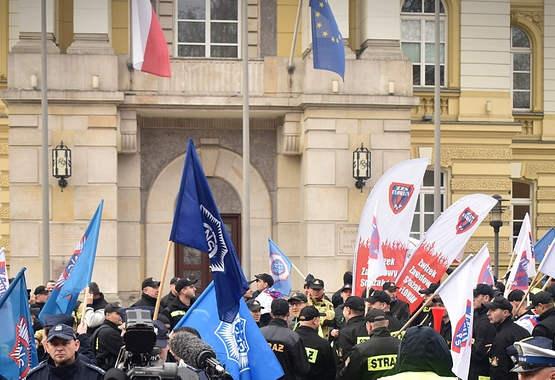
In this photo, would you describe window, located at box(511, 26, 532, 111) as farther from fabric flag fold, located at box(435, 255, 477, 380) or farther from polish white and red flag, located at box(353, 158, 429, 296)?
fabric flag fold, located at box(435, 255, 477, 380)

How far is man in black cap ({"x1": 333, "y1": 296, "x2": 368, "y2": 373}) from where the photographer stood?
10.2 m

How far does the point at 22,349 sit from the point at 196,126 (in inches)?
600

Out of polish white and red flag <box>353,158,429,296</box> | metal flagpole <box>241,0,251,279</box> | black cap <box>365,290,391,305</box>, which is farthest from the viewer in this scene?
metal flagpole <box>241,0,251,279</box>

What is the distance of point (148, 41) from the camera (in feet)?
61.3

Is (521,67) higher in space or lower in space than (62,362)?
higher

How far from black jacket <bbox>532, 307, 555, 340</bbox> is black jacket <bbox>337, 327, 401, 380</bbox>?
2.50 meters

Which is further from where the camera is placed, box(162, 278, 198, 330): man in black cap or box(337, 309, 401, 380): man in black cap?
box(162, 278, 198, 330): man in black cap

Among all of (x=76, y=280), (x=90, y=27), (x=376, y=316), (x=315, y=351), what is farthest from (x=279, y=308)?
(x=90, y=27)

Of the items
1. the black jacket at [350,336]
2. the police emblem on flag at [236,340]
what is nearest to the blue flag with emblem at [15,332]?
the police emblem on flag at [236,340]

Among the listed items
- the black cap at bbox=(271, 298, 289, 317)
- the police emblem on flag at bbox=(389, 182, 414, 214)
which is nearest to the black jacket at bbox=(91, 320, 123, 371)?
the black cap at bbox=(271, 298, 289, 317)

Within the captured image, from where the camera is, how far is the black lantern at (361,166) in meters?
21.3

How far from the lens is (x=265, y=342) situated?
29.0ft

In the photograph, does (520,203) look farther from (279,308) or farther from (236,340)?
(236,340)

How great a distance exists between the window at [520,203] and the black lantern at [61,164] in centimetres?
1275
